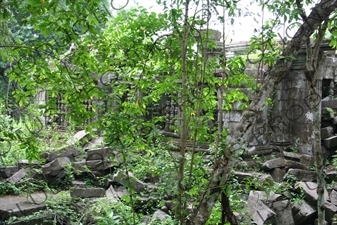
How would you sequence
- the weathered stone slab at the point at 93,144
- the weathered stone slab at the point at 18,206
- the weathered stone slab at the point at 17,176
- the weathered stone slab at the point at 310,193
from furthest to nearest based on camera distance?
the weathered stone slab at the point at 93,144, the weathered stone slab at the point at 17,176, the weathered stone slab at the point at 310,193, the weathered stone slab at the point at 18,206

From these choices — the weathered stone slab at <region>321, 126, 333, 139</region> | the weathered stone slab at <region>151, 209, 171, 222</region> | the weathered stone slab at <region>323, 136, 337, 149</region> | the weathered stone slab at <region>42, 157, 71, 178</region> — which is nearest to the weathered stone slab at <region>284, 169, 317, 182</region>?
the weathered stone slab at <region>323, 136, 337, 149</region>

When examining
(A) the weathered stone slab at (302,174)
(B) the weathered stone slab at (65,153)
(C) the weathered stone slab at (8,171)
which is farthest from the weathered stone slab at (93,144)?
(A) the weathered stone slab at (302,174)

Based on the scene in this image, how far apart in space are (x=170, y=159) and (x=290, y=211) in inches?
93.0

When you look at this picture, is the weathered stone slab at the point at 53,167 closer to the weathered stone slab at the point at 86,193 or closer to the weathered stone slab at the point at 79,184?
the weathered stone slab at the point at 79,184

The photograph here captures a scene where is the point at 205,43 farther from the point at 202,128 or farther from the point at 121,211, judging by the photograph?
the point at 121,211

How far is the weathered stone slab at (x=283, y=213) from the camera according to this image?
4.64m

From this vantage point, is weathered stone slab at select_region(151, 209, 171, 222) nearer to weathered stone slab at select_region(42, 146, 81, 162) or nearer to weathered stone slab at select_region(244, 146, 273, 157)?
weathered stone slab at select_region(42, 146, 81, 162)

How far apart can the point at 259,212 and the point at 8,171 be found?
3.41m

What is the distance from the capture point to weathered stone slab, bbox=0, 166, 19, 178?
18.1 feet

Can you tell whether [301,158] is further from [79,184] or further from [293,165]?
[79,184]

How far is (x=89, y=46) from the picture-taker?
9.53ft

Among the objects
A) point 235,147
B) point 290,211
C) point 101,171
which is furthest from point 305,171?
point 235,147

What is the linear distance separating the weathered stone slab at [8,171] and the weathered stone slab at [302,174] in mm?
3772

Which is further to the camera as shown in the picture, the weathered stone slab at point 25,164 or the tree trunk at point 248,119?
the weathered stone slab at point 25,164
